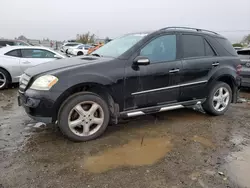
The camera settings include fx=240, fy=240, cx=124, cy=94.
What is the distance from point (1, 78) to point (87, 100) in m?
5.01

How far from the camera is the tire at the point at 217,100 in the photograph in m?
4.85

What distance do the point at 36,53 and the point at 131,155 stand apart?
6.04 metres

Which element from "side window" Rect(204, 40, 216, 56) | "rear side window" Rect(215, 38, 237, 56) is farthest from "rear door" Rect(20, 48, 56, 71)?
"rear side window" Rect(215, 38, 237, 56)

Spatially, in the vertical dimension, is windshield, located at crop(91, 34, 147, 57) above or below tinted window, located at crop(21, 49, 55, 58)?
above

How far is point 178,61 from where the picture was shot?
427 centimetres

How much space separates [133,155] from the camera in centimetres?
327

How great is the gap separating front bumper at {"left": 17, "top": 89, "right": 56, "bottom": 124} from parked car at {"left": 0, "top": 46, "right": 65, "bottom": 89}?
177 inches

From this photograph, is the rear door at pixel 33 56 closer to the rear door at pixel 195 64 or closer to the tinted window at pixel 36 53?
the tinted window at pixel 36 53

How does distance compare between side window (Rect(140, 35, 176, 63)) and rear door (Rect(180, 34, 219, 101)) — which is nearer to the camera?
side window (Rect(140, 35, 176, 63))

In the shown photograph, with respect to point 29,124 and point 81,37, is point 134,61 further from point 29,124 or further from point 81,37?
point 81,37

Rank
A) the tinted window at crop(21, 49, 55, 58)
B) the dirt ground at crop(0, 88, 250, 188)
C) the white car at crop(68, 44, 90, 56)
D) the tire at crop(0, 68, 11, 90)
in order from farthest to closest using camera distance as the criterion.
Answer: the white car at crop(68, 44, 90, 56) < the tinted window at crop(21, 49, 55, 58) < the tire at crop(0, 68, 11, 90) < the dirt ground at crop(0, 88, 250, 188)

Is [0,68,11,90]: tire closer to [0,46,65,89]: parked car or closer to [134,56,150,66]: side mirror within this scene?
[0,46,65,89]: parked car

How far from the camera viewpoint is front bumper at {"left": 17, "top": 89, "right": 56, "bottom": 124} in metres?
3.34

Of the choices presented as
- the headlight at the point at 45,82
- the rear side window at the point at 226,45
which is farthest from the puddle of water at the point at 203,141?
the headlight at the point at 45,82
